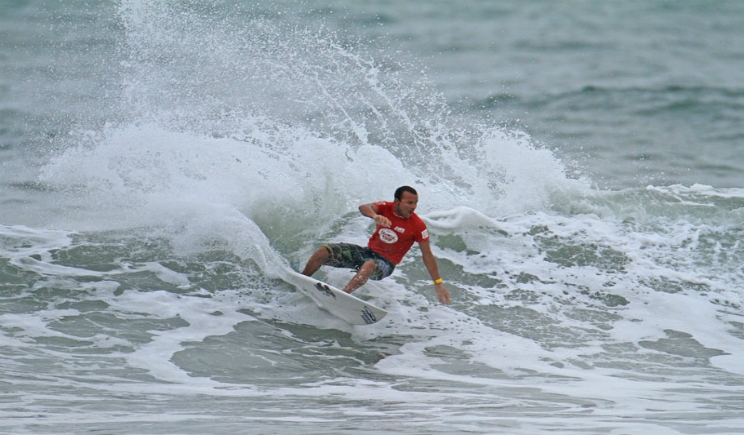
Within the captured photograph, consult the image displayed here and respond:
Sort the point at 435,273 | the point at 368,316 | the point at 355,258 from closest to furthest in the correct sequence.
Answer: the point at 368,316
the point at 435,273
the point at 355,258

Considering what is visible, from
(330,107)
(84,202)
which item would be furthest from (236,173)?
(330,107)

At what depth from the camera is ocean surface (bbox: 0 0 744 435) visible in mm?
6047

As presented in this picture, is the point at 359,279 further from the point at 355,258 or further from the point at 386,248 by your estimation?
the point at 386,248

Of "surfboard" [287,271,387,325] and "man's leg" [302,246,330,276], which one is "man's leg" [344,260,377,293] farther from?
"man's leg" [302,246,330,276]

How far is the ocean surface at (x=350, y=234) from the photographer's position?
19.8ft

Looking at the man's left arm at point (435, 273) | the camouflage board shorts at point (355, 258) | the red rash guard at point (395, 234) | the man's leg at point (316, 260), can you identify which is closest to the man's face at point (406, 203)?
the red rash guard at point (395, 234)

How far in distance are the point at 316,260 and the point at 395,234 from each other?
3.01 ft

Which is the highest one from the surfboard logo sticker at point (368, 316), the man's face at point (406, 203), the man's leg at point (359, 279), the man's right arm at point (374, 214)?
the man's face at point (406, 203)

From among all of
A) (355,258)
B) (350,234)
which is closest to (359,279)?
(355,258)

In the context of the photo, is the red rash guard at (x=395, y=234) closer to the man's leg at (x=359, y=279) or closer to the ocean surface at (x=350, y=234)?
the man's leg at (x=359, y=279)

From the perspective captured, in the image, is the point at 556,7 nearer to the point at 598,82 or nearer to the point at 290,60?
the point at 598,82

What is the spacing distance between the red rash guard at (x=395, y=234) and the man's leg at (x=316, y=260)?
50 cm

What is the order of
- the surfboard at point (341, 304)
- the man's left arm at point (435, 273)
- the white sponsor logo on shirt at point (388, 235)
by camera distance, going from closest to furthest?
the surfboard at point (341, 304) < the man's left arm at point (435, 273) < the white sponsor logo on shirt at point (388, 235)

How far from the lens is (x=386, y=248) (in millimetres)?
8711
